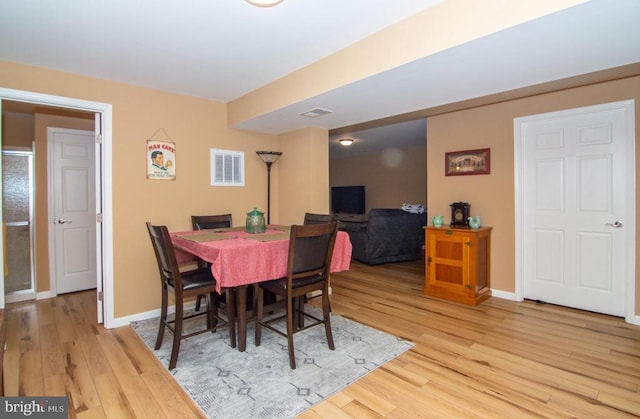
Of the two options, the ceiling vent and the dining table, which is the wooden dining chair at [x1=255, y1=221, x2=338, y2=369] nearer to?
the dining table

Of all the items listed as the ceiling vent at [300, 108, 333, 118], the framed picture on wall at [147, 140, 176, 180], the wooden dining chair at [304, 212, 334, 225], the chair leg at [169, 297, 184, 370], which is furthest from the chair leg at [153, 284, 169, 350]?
the ceiling vent at [300, 108, 333, 118]

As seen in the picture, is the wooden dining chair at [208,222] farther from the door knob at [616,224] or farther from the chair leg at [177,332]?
the door knob at [616,224]

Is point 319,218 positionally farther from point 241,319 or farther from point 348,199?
point 348,199

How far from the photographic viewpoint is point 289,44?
7.95 feet

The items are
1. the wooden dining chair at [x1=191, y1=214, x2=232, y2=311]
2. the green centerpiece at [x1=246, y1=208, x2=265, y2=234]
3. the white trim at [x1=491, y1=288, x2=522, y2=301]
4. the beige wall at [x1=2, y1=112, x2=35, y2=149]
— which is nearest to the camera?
the green centerpiece at [x1=246, y1=208, x2=265, y2=234]

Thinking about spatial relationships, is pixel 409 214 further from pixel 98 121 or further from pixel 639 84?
pixel 98 121

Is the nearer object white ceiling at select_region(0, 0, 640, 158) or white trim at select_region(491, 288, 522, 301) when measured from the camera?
white ceiling at select_region(0, 0, 640, 158)

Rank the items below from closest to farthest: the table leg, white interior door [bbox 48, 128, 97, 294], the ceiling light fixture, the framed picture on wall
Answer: the ceiling light fixture
the table leg
the framed picture on wall
white interior door [bbox 48, 128, 97, 294]

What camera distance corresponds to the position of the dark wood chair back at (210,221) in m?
3.52

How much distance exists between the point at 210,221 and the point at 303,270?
64.6 inches

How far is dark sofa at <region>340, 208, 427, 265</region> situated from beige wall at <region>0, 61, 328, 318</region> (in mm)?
1607

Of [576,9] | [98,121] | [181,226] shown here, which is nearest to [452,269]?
[576,9]

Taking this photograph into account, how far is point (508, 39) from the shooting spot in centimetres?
187

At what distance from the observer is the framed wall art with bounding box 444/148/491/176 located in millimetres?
3867
